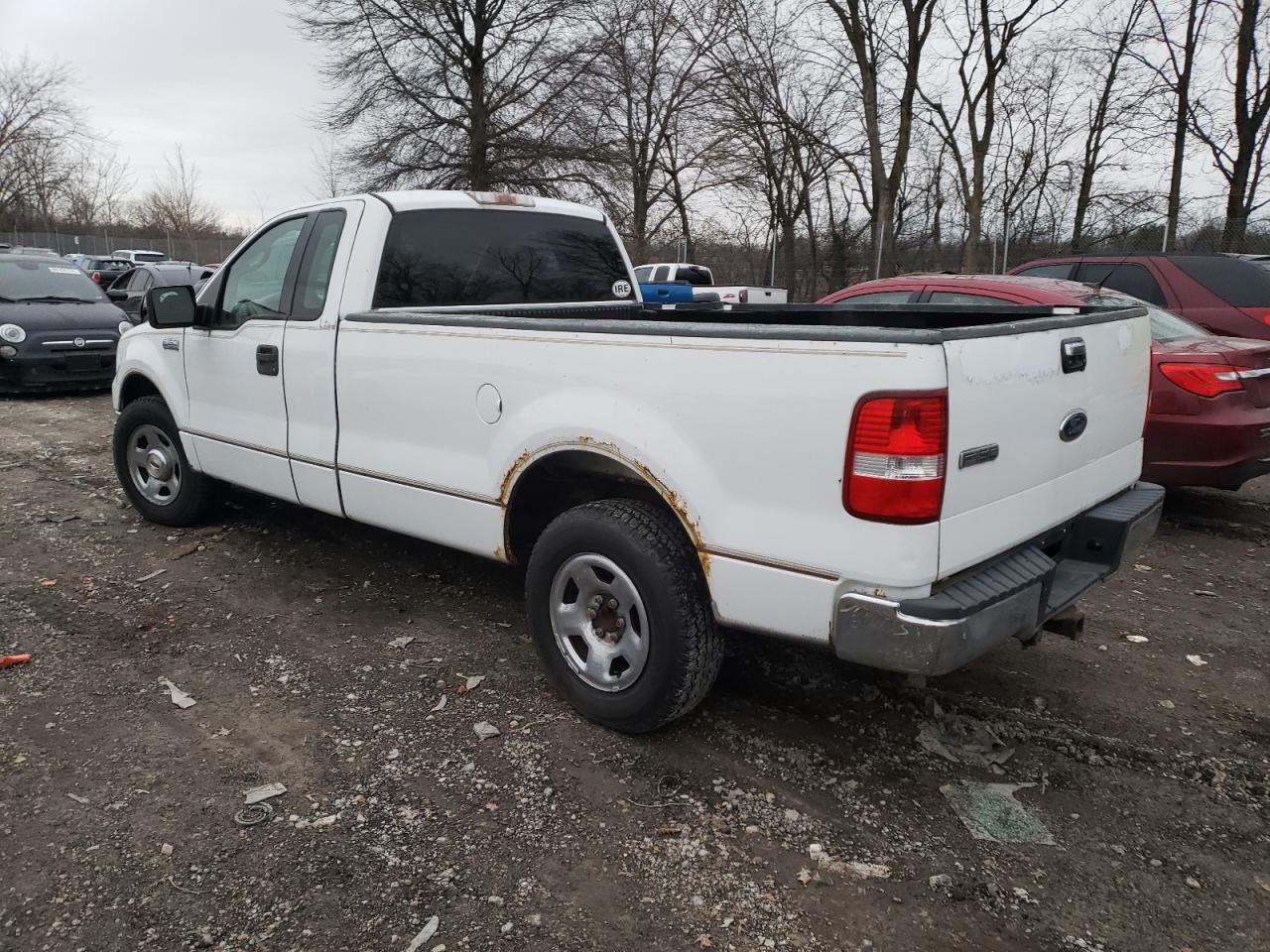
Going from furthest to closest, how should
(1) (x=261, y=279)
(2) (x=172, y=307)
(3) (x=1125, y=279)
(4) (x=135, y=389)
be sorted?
1. (3) (x=1125, y=279)
2. (4) (x=135, y=389)
3. (2) (x=172, y=307)
4. (1) (x=261, y=279)

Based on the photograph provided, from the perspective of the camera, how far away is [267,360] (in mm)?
4410

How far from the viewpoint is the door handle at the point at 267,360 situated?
4375 millimetres

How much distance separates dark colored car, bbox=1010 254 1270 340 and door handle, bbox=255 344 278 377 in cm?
713

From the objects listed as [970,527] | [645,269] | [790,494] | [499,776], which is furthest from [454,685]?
[645,269]

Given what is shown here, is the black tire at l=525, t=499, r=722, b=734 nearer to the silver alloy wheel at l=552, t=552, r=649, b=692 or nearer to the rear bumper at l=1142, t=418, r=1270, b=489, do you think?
the silver alloy wheel at l=552, t=552, r=649, b=692

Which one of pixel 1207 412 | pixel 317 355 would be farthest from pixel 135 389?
pixel 1207 412

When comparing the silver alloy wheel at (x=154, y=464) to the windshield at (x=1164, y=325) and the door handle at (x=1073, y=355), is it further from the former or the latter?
the windshield at (x=1164, y=325)

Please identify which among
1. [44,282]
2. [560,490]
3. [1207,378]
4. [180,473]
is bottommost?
[180,473]

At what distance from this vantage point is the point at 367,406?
3918mm

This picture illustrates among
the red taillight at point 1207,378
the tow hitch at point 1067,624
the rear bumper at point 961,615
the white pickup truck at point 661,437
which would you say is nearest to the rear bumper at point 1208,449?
the red taillight at point 1207,378

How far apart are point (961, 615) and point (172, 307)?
4.29m

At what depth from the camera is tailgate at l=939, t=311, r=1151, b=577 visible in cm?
249

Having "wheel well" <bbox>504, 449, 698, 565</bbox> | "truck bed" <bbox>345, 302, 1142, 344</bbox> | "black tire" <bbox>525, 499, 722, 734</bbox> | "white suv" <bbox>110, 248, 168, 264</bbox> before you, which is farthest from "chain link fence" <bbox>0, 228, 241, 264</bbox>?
"black tire" <bbox>525, 499, 722, 734</bbox>

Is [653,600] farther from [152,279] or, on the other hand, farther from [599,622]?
[152,279]
